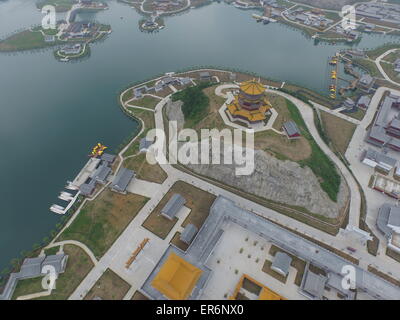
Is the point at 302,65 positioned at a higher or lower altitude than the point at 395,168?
higher

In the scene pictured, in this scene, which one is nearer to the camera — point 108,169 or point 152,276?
point 152,276

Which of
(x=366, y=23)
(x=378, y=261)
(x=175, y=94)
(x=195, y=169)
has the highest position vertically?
(x=366, y=23)

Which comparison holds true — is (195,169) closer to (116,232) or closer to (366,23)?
(116,232)

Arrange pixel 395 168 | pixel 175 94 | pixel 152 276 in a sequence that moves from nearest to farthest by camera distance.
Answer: pixel 152 276
pixel 395 168
pixel 175 94

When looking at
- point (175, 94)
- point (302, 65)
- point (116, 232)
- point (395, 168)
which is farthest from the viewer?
point (302, 65)

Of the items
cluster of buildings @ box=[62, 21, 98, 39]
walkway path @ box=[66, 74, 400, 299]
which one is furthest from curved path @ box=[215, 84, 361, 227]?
cluster of buildings @ box=[62, 21, 98, 39]

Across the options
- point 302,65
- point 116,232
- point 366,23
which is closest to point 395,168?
point 302,65

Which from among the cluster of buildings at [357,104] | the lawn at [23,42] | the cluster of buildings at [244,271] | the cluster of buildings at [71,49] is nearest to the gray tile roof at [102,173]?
the cluster of buildings at [244,271]

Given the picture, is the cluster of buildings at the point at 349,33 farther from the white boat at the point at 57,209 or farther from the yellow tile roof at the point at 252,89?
the white boat at the point at 57,209
